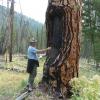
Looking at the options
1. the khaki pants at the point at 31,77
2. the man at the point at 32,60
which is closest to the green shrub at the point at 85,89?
the khaki pants at the point at 31,77

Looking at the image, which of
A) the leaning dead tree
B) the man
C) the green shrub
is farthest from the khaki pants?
the green shrub

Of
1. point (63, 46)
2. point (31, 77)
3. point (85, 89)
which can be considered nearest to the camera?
point (85, 89)

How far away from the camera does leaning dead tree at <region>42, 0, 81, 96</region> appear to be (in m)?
11.6

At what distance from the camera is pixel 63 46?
38.5 ft

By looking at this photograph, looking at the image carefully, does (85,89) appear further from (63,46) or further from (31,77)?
(31,77)

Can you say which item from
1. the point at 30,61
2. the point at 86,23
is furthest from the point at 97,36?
the point at 30,61

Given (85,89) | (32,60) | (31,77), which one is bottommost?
(85,89)

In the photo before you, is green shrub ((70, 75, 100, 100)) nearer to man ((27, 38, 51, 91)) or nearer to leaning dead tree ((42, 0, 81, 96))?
leaning dead tree ((42, 0, 81, 96))

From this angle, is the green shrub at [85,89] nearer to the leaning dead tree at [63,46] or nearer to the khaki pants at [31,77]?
the leaning dead tree at [63,46]

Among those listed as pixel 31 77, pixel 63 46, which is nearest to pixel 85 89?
pixel 63 46

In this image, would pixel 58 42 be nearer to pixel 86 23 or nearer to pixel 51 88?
pixel 51 88

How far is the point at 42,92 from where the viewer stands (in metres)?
11.5

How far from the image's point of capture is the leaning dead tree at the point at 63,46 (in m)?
11.6

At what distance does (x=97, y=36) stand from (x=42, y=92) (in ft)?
118
